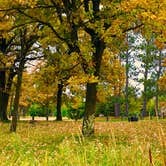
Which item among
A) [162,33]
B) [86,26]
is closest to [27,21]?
[86,26]

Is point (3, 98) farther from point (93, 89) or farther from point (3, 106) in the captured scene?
point (93, 89)

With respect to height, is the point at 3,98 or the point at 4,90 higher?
the point at 4,90

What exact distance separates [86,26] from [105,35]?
1859 mm

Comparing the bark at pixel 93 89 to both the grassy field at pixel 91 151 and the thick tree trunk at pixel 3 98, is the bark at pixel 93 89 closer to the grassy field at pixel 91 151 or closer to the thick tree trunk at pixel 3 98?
the grassy field at pixel 91 151

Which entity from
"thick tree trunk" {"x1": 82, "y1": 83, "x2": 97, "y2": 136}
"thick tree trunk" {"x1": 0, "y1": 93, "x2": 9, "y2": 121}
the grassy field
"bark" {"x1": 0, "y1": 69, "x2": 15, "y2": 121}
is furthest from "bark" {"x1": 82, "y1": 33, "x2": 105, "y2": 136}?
"bark" {"x1": 0, "y1": 69, "x2": 15, "y2": 121}

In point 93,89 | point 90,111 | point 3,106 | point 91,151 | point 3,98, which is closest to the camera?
point 91,151

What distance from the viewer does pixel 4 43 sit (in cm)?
4162

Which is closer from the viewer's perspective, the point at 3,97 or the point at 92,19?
the point at 92,19

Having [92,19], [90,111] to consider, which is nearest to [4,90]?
[90,111]

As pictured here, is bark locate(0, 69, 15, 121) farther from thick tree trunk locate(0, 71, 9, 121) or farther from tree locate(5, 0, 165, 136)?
tree locate(5, 0, 165, 136)

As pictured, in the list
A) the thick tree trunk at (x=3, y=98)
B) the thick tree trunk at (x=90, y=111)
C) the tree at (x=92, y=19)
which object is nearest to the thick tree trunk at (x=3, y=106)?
the thick tree trunk at (x=3, y=98)

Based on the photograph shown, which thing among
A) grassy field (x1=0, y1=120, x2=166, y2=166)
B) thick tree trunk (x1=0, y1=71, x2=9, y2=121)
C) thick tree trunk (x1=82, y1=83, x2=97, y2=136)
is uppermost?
thick tree trunk (x1=0, y1=71, x2=9, y2=121)

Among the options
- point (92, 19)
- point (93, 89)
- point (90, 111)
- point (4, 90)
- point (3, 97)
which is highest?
point (92, 19)

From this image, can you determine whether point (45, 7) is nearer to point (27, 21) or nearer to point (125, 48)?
point (27, 21)
